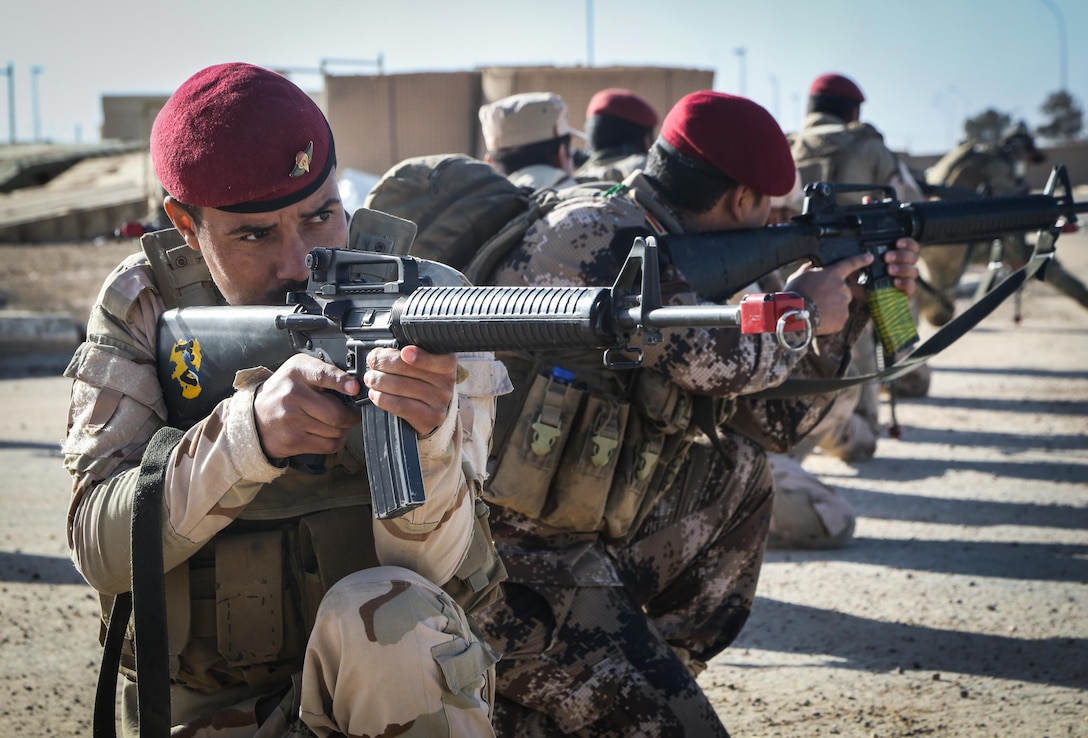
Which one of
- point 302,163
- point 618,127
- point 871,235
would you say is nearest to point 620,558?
point 871,235

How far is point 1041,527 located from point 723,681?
8.33ft

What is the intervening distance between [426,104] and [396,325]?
32.4 feet

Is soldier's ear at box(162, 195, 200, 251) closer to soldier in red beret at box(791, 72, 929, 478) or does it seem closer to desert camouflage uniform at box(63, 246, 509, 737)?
desert camouflage uniform at box(63, 246, 509, 737)

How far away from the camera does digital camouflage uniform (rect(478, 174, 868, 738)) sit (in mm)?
Result: 2871

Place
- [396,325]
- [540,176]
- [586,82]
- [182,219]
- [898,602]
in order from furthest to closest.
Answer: [586,82] < [540,176] < [898,602] < [182,219] < [396,325]

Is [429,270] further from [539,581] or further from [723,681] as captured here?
[723,681]

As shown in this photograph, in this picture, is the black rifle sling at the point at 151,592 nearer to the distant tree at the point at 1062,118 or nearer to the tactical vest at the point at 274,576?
the tactical vest at the point at 274,576

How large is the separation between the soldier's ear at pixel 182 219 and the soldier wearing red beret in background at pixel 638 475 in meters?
0.90

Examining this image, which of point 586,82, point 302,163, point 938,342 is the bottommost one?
point 938,342

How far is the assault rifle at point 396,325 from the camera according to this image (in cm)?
176

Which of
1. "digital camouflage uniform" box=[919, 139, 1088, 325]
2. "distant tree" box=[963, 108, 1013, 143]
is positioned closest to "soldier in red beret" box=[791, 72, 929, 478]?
"digital camouflage uniform" box=[919, 139, 1088, 325]

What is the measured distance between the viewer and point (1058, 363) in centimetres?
1066

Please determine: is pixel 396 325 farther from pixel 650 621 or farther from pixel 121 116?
pixel 121 116

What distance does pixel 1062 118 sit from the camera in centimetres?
5403
